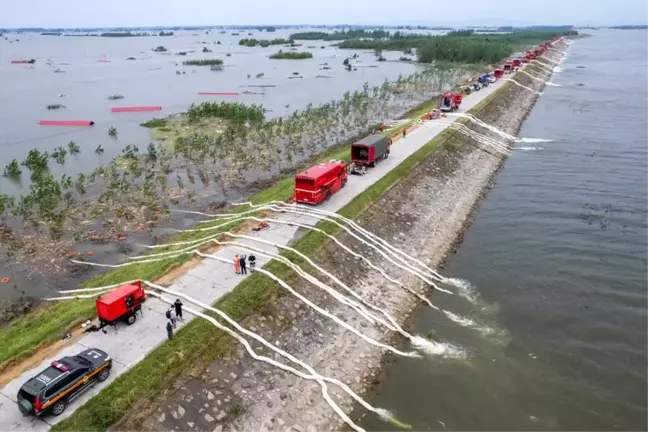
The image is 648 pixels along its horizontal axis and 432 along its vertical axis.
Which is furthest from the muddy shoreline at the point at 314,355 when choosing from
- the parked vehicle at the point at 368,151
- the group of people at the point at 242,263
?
the parked vehicle at the point at 368,151

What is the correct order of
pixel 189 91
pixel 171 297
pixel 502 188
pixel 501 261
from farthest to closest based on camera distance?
pixel 189 91 < pixel 502 188 < pixel 501 261 < pixel 171 297

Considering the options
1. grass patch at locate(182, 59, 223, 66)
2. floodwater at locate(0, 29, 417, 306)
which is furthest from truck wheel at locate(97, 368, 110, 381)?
grass patch at locate(182, 59, 223, 66)

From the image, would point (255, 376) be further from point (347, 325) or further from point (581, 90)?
point (581, 90)

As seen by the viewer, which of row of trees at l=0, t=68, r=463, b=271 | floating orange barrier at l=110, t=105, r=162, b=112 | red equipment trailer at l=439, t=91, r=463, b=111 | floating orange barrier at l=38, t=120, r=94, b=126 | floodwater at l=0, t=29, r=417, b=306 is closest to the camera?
row of trees at l=0, t=68, r=463, b=271

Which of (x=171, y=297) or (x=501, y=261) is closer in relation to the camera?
(x=171, y=297)

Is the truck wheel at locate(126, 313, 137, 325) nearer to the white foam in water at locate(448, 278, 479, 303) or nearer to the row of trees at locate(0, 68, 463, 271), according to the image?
the row of trees at locate(0, 68, 463, 271)

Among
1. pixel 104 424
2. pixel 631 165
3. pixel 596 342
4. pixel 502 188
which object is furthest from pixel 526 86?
pixel 104 424
